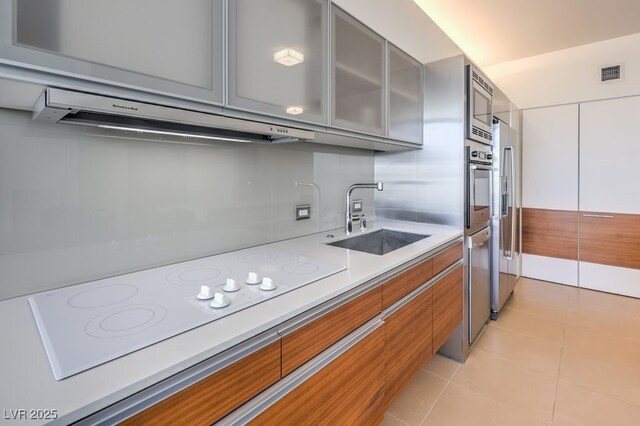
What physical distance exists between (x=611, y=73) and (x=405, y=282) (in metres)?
3.91

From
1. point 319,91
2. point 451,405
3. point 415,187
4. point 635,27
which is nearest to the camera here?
point 319,91

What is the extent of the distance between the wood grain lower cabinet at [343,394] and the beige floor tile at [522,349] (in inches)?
56.3

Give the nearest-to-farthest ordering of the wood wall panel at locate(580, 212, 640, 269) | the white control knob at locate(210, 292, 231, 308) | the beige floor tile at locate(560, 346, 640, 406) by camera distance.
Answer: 1. the white control knob at locate(210, 292, 231, 308)
2. the beige floor tile at locate(560, 346, 640, 406)
3. the wood wall panel at locate(580, 212, 640, 269)

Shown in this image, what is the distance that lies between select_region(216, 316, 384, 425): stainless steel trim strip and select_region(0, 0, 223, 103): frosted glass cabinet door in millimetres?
924

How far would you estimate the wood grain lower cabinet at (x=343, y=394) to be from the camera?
0.91 metres

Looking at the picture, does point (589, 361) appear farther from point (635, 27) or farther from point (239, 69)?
point (635, 27)

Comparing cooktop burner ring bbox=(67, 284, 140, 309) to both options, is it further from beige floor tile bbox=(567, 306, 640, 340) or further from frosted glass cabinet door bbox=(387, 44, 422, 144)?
beige floor tile bbox=(567, 306, 640, 340)

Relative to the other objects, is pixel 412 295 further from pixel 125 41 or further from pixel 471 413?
pixel 125 41

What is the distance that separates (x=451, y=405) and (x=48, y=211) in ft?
6.91

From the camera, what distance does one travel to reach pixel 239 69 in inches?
45.6

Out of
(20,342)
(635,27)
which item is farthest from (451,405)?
(635,27)


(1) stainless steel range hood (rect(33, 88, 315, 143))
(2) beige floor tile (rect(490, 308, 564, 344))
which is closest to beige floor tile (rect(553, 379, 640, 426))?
(2) beige floor tile (rect(490, 308, 564, 344))

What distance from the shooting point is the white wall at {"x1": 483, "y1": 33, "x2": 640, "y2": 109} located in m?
3.39

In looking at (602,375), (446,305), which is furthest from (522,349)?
(446,305)
